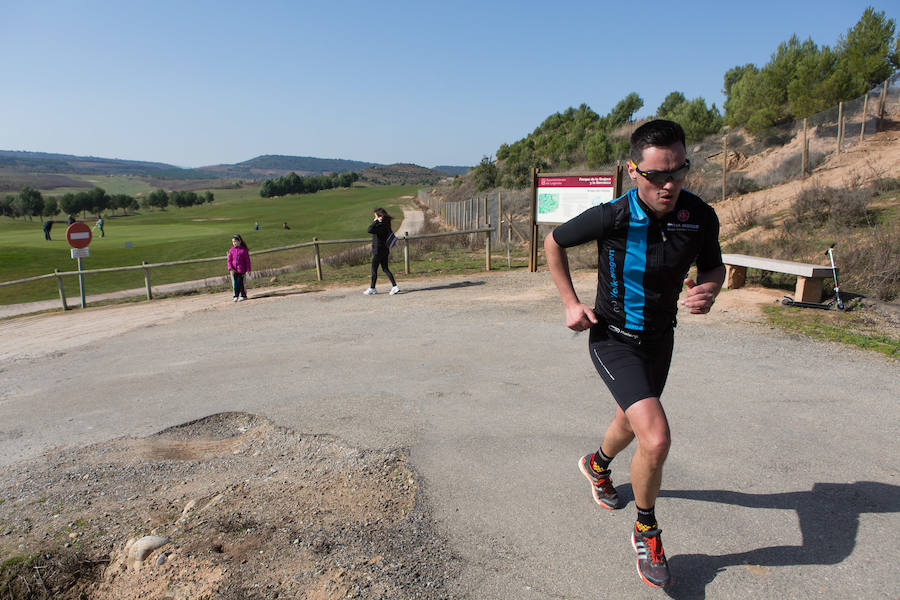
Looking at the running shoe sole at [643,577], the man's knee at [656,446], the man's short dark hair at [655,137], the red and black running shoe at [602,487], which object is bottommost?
the running shoe sole at [643,577]

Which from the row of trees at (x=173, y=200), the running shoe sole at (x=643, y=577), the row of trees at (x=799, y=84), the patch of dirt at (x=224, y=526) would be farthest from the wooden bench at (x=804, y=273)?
the row of trees at (x=173, y=200)

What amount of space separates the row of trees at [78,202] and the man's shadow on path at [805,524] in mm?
118992

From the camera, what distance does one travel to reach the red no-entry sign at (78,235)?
47.2 ft

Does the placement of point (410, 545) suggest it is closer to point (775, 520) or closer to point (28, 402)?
point (775, 520)

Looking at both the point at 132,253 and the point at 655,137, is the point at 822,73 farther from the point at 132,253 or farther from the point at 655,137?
the point at 132,253

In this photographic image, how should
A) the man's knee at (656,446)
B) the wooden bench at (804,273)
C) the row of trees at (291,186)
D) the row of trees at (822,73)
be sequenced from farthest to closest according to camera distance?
the row of trees at (291,186) < the row of trees at (822,73) < the wooden bench at (804,273) < the man's knee at (656,446)

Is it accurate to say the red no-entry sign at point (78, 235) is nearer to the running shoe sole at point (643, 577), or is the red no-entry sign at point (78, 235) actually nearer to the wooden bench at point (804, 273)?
the wooden bench at point (804, 273)

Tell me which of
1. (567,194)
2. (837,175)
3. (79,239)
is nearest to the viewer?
(567,194)

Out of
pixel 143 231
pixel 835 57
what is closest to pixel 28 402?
pixel 835 57

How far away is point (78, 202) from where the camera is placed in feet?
349

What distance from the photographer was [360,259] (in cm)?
1809

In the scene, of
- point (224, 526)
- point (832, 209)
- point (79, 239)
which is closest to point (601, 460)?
point (224, 526)

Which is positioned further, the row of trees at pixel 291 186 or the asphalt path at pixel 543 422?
the row of trees at pixel 291 186

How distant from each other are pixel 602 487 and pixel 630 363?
3.20 ft
